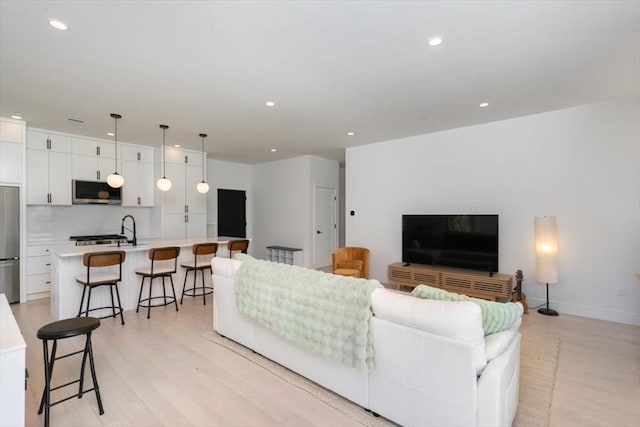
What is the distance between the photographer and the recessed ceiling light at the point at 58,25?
2213 millimetres

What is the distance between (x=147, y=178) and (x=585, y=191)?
24.0ft

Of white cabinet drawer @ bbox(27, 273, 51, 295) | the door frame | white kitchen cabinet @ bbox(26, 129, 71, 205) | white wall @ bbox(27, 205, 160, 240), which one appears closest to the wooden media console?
the door frame

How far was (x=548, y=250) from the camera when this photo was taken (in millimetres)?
4062

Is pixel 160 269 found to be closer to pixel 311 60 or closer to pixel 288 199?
pixel 311 60

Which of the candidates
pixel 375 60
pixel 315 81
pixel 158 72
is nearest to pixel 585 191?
pixel 375 60

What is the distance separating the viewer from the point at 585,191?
13.3 feet

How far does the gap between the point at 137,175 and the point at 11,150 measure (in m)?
1.83

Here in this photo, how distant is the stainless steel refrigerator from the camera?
177 inches

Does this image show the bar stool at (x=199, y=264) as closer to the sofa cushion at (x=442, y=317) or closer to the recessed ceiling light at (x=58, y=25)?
the recessed ceiling light at (x=58, y=25)

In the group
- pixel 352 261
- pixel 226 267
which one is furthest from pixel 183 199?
pixel 226 267

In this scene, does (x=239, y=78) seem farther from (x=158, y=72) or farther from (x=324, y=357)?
(x=324, y=357)

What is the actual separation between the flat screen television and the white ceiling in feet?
5.00

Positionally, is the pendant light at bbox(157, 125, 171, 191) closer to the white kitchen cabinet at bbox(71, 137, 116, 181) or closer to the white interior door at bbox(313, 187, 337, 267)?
the white kitchen cabinet at bbox(71, 137, 116, 181)

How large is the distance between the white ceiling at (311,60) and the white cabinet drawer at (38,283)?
2.41 meters
